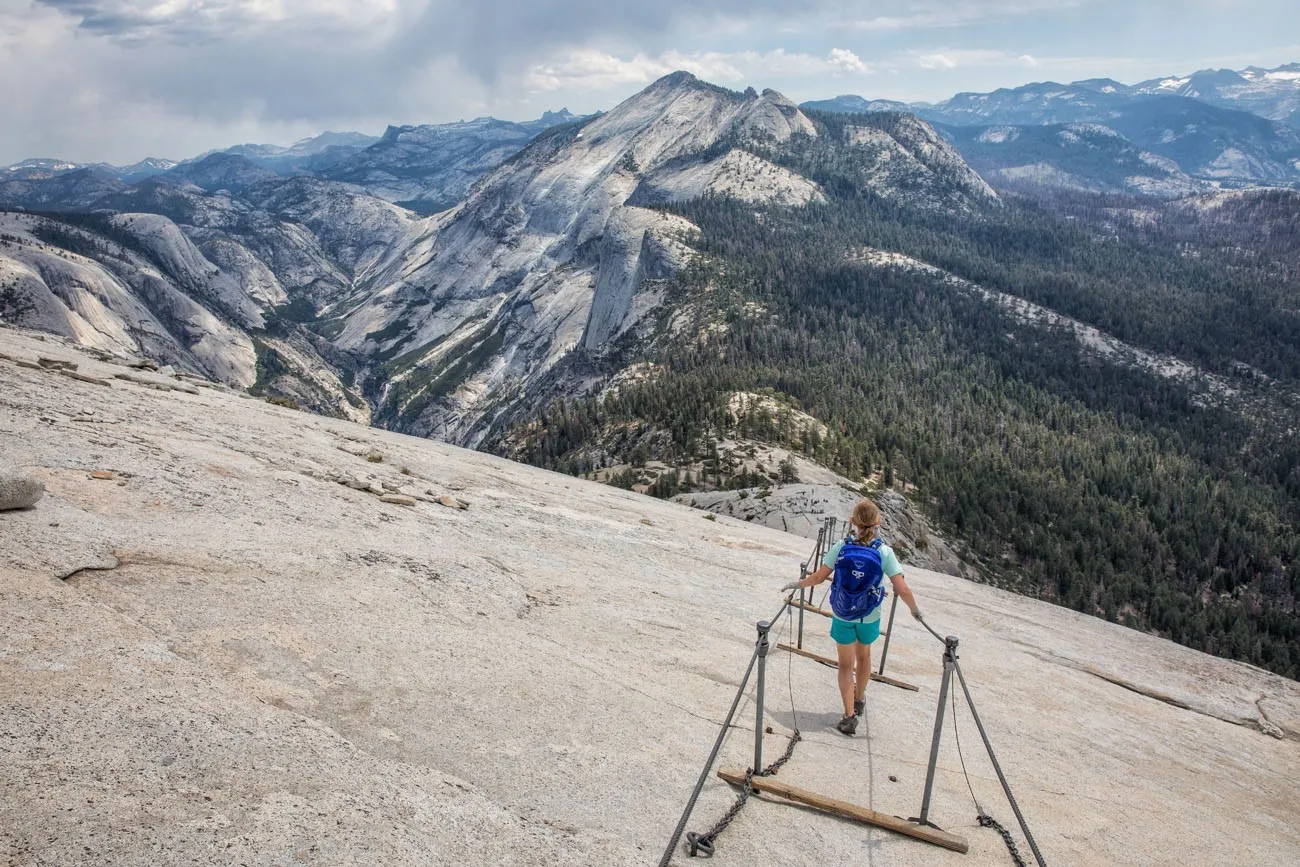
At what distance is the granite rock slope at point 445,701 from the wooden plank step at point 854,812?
0.55 ft

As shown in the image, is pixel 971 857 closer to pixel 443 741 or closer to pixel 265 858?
pixel 443 741

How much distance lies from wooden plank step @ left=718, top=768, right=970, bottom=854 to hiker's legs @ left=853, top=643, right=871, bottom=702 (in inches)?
125

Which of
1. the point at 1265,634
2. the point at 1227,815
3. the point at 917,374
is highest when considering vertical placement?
the point at 917,374

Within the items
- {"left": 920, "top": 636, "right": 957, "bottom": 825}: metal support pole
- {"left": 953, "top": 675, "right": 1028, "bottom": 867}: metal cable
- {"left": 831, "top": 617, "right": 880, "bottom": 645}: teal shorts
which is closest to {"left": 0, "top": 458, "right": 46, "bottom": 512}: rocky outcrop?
{"left": 831, "top": 617, "right": 880, "bottom": 645}: teal shorts

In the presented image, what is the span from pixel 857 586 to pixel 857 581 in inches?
3.6

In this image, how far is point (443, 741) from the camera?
1001 centimetres

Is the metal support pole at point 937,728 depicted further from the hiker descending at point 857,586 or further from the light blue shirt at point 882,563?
the light blue shirt at point 882,563

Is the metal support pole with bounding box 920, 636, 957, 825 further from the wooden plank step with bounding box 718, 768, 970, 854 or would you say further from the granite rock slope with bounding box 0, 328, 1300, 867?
the granite rock slope with bounding box 0, 328, 1300, 867

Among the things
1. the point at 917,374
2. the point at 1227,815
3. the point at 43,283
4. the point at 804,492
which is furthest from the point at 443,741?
the point at 43,283

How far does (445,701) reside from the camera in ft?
36.2

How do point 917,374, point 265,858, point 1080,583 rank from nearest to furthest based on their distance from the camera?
point 265,858
point 1080,583
point 917,374

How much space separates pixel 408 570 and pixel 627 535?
10.5m

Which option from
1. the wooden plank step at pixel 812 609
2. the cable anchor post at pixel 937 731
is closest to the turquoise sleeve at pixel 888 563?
the cable anchor post at pixel 937 731

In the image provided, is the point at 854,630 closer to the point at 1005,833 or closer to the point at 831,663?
the point at 1005,833
